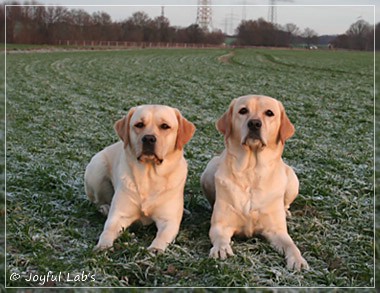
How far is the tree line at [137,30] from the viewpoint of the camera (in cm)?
488

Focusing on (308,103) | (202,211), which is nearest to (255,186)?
(202,211)

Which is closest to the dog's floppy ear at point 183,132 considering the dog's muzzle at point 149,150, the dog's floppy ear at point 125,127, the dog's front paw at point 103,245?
the dog's muzzle at point 149,150

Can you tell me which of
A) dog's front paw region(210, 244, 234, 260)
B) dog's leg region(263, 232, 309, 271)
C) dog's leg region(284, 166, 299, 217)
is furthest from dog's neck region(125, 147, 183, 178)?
dog's leg region(284, 166, 299, 217)

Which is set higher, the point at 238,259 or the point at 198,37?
the point at 198,37

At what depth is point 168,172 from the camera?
13.4 ft

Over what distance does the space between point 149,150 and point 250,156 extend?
0.75 meters

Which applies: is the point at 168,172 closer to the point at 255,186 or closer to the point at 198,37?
the point at 255,186

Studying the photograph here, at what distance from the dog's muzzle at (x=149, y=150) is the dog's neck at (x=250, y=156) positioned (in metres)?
0.54

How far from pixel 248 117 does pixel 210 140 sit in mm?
4056

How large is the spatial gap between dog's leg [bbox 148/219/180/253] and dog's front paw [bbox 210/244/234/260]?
1.13 feet

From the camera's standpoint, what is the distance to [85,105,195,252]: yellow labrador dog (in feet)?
12.8

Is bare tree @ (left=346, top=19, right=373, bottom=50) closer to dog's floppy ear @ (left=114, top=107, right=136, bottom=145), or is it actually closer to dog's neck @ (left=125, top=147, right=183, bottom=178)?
dog's neck @ (left=125, top=147, right=183, bottom=178)
